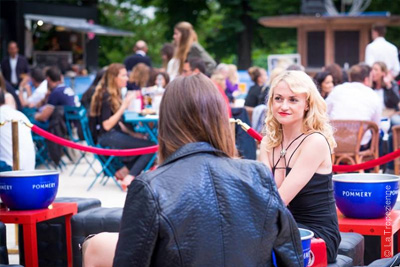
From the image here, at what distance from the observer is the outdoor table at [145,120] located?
9.59 meters

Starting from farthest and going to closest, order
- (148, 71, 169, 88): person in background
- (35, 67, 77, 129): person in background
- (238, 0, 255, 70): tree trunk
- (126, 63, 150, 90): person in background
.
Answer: (238, 0, 255, 70): tree trunk, (126, 63, 150, 90): person in background, (35, 67, 77, 129): person in background, (148, 71, 169, 88): person in background

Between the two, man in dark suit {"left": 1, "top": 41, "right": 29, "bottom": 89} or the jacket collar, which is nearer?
the jacket collar

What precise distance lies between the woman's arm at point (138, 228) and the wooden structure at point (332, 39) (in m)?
18.1

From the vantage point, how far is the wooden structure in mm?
20562

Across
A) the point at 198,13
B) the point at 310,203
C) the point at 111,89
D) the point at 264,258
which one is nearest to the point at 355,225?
the point at 310,203

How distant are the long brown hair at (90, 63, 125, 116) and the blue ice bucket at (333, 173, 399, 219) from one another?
5494mm

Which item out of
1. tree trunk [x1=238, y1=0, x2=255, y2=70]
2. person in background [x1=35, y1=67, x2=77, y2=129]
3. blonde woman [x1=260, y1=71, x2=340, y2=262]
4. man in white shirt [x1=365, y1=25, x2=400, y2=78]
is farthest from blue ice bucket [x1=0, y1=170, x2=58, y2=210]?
tree trunk [x1=238, y1=0, x2=255, y2=70]

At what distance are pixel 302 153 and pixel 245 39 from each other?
91.6ft

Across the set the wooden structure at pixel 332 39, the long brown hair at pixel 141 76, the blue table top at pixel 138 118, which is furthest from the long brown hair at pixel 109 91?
the wooden structure at pixel 332 39

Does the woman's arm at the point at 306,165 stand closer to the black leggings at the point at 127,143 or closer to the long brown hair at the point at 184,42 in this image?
the black leggings at the point at 127,143

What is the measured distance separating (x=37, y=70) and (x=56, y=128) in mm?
2112

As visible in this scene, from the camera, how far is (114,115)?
9.84 meters

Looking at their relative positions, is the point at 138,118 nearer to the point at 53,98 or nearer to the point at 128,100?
the point at 128,100

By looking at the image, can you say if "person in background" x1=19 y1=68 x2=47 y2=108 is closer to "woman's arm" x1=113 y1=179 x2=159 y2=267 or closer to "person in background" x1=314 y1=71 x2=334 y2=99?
"person in background" x1=314 y1=71 x2=334 y2=99
